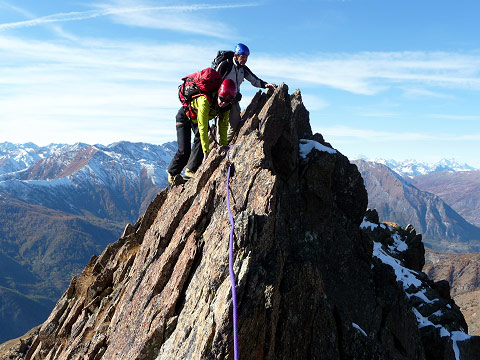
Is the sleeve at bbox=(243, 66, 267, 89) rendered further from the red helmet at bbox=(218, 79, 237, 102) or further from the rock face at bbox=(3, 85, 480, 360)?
the red helmet at bbox=(218, 79, 237, 102)

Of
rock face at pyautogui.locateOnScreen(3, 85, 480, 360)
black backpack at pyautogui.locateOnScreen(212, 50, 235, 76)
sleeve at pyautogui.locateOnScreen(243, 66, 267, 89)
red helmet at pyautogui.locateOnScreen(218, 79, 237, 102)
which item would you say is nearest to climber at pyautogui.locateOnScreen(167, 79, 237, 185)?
red helmet at pyautogui.locateOnScreen(218, 79, 237, 102)

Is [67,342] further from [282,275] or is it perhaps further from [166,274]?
[282,275]

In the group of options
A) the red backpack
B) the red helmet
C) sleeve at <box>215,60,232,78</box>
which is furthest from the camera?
sleeve at <box>215,60,232,78</box>

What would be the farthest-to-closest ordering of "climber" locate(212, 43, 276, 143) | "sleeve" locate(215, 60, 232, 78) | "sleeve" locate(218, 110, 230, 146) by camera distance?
"sleeve" locate(218, 110, 230, 146) → "climber" locate(212, 43, 276, 143) → "sleeve" locate(215, 60, 232, 78)

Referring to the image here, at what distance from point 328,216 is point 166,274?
1064 cm

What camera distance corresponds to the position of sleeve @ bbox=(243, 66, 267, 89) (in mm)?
21141

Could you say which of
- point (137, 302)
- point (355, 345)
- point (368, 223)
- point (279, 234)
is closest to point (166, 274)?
point (137, 302)

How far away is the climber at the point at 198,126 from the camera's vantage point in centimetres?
1809

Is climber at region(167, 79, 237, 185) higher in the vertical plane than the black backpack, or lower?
lower

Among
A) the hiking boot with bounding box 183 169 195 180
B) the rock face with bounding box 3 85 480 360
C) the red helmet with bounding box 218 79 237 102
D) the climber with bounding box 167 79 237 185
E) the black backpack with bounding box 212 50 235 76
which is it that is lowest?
the rock face with bounding box 3 85 480 360

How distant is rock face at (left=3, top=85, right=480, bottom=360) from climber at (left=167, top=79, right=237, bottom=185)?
1372mm

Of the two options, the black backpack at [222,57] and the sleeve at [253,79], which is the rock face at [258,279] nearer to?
the sleeve at [253,79]

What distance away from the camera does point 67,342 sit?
19203mm

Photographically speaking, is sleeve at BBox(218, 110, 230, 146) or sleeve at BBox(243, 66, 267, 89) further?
sleeve at BBox(243, 66, 267, 89)
